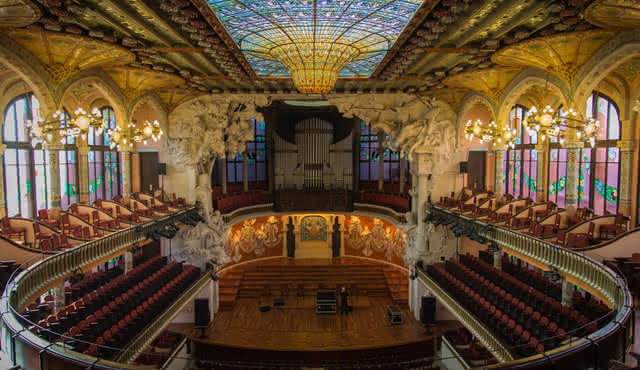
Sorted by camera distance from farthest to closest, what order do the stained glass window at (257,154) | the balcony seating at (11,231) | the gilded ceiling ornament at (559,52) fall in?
the stained glass window at (257,154) → the balcony seating at (11,231) → the gilded ceiling ornament at (559,52)

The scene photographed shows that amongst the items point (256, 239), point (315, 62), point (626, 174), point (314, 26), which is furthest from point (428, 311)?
point (314, 26)

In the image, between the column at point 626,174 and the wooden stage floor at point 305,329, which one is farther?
the wooden stage floor at point 305,329

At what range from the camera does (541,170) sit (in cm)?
2047

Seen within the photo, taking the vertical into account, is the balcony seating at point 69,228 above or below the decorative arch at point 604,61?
below

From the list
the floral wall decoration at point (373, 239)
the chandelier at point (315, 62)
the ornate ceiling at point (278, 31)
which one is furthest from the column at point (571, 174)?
the floral wall decoration at point (373, 239)

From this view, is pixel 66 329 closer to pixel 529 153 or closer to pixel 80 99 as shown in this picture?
pixel 80 99

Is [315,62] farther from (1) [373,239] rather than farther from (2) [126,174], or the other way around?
(1) [373,239]

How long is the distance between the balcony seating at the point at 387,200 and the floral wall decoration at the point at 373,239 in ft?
4.81

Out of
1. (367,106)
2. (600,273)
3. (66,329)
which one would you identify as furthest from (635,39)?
(66,329)

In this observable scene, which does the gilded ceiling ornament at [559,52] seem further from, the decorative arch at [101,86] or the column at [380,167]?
the decorative arch at [101,86]

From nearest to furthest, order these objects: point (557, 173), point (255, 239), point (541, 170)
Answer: point (557, 173)
point (541, 170)
point (255, 239)

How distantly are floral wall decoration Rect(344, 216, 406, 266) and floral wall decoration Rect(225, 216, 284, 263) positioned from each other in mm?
4367

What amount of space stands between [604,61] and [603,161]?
25.3 ft

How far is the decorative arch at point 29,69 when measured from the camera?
11211 millimetres
